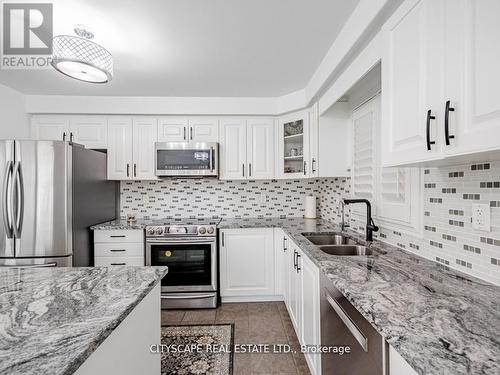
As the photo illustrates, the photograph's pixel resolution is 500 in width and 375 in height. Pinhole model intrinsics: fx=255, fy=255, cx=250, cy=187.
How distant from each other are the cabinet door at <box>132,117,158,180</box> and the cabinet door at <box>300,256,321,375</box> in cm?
214

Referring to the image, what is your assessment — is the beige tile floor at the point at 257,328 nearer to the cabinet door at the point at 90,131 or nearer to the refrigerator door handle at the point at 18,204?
the refrigerator door handle at the point at 18,204

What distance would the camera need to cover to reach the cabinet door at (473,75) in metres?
0.70

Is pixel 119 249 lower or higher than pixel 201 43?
lower

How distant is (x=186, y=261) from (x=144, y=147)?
4.75 ft

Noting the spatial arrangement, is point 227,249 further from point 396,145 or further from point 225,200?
point 396,145

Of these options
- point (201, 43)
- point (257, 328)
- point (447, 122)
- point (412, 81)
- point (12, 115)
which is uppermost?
point (201, 43)

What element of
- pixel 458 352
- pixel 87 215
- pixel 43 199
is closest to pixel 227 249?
pixel 87 215

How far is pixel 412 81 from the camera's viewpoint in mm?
1049

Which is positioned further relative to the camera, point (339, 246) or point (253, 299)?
point (253, 299)

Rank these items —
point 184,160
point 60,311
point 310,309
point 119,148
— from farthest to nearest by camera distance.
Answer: point 119,148, point 184,160, point 310,309, point 60,311

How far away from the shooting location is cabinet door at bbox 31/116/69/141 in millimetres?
3011

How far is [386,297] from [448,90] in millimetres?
741

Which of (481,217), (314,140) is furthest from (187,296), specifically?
(481,217)

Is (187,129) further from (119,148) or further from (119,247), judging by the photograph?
(119,247)
